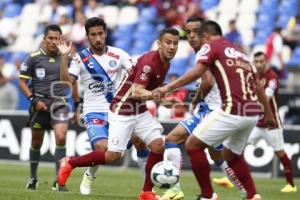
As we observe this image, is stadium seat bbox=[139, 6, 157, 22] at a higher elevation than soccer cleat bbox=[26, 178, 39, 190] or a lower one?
higher

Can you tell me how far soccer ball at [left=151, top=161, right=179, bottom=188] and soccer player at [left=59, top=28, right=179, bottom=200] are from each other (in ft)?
1.88

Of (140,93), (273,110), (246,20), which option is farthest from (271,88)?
(246,20)

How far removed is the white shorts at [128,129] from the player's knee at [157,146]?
0.17ft

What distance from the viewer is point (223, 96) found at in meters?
11.2

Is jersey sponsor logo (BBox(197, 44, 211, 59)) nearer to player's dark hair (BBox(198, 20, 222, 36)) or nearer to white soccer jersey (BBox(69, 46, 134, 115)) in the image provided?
player's dark hair (BBox(198, 20, 222, 36))

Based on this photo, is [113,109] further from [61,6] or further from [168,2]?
[61,6]

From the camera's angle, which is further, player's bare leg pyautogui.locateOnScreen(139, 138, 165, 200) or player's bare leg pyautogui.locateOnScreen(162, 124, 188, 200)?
player's bare leg pyautogui.locateOnScreen(162, 124, 188, 200)

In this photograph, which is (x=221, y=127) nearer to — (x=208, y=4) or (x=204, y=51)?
(x=204, y=51)


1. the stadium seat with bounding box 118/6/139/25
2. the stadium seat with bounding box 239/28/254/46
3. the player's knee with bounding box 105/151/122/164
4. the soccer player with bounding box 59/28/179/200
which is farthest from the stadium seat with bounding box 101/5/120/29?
the player's knee with bounding box 105/151/122/164

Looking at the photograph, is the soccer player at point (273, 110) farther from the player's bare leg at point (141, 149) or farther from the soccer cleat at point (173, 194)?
the soccer cleat at point (173, 194)

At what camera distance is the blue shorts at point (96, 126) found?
1334 cm

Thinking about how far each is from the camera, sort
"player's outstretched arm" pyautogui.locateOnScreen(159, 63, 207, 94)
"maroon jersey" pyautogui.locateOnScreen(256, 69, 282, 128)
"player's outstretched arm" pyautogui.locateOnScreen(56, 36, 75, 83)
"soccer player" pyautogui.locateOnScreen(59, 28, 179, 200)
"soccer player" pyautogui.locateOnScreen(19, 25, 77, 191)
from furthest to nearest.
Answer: "maroon jersey" pyautogui.locateOnScreen(256, 69, 282, 128)
"soccer player" pyautogui.locateOnScreen(19, 25, 77, 191)
"player's outstretched arm" pyautogui.locateOnScreen(56, 36, 75, 83)
"soccer player" pyautogui.locateOnScreen(59, 28, 179, 200)
"player's outstretched arm" pyautogui.locateOnScreen(159, 63, 207, 94)

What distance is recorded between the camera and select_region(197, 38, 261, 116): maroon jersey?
11094mm

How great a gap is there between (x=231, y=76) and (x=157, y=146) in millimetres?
1817
